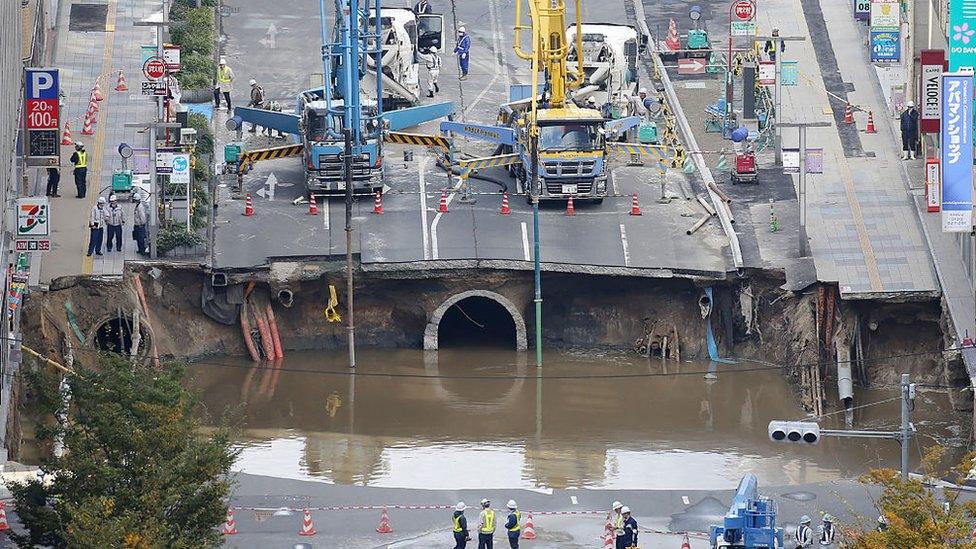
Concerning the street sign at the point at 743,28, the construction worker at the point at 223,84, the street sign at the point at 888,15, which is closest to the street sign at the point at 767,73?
the street sign at the point at 743,28

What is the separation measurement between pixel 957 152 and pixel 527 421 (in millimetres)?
13418

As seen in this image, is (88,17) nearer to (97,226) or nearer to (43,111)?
(97,226)

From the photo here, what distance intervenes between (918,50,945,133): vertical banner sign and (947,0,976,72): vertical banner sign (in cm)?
245

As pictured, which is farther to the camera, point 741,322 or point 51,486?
point 741,322

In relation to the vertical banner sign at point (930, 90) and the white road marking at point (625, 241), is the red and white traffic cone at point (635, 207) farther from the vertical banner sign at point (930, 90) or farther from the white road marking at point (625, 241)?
the vertical banner sign at point (930, 90)

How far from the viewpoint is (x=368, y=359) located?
71938 mm

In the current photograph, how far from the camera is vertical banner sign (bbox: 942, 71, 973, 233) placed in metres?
65.0

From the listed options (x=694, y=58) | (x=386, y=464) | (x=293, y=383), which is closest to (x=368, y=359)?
(x=293, y=383)

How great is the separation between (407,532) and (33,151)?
1903cm

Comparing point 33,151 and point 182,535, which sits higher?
point 33,151

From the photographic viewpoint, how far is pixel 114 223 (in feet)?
233

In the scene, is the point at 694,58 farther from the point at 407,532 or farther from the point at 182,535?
the point at 182,535

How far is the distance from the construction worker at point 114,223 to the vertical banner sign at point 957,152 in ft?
75.8

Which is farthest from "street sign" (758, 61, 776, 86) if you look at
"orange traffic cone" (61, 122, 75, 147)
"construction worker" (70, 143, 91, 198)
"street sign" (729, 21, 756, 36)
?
"orange traffic cone" (61, 122, 75, 147)
